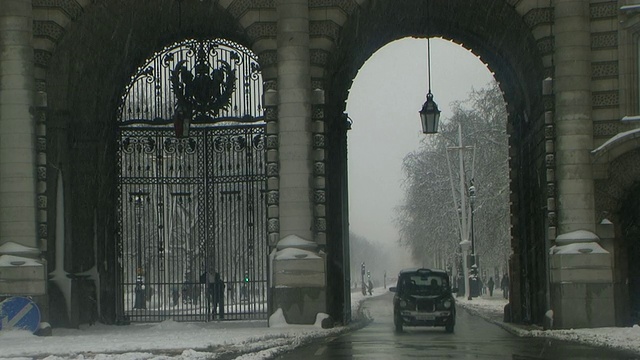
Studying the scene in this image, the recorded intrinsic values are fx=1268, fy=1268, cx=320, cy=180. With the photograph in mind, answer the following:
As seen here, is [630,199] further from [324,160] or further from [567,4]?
[324,160]

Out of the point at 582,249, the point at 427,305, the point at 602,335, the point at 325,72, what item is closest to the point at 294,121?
the point at 325,72

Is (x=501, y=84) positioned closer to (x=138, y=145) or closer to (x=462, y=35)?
(x=462, y=35)

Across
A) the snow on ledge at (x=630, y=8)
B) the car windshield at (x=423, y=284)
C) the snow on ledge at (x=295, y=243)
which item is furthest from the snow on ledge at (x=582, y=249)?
the car windshield at (x=423, y=284)

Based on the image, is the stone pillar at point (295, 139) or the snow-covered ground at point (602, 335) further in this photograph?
the stone pillar at point (295, 139)

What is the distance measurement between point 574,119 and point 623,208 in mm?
2207

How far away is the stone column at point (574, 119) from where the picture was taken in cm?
2647

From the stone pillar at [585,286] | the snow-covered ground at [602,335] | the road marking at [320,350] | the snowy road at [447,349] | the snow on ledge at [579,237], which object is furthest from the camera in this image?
the snow on ledge at [579,237]

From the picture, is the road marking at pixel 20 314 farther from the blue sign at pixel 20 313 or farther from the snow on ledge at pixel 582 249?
the snow on ledge at pixel 582 249

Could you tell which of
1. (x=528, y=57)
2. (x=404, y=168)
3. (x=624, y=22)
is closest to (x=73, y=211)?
(x=528, y=57)

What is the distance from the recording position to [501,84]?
3306cm

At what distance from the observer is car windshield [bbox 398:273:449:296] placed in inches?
1278

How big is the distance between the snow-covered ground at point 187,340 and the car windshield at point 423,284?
148 inches

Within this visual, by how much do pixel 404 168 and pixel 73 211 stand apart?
191ft

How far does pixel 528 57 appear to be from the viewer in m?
28.9
